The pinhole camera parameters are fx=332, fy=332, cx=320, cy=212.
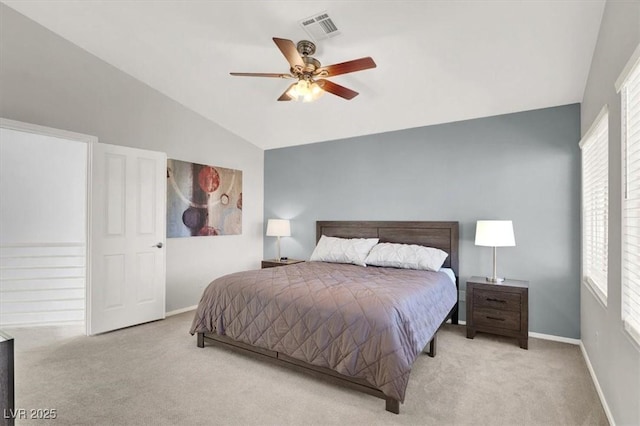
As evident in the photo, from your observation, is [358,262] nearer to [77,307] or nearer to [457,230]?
[457,230]

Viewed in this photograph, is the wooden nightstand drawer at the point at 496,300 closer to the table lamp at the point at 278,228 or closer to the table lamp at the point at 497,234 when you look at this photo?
the table lamp at the point at 497,234

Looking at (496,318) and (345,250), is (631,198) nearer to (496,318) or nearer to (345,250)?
(496,318)

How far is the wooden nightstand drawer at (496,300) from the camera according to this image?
3.30 metres

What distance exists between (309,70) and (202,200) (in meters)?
2.77

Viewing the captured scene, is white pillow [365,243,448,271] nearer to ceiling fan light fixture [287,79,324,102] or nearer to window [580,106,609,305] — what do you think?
window [580,106,609,305]

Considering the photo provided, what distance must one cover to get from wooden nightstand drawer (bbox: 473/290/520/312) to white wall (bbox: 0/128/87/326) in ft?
14.8

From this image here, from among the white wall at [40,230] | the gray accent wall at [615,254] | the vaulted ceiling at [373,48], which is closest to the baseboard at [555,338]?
the gray accent wall at [615,254]

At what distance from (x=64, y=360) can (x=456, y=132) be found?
4.69 meters

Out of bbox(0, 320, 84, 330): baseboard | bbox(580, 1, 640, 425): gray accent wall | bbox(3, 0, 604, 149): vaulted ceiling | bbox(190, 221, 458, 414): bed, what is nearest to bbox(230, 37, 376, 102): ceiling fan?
bbox(3, 0, 604, 149): vaulted ceiling

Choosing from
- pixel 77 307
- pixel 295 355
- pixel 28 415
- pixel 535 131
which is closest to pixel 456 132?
pixel 535 131

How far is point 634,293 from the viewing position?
1.71 metres

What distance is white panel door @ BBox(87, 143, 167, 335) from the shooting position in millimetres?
3627

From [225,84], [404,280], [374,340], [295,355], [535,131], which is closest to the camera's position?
[374,340]

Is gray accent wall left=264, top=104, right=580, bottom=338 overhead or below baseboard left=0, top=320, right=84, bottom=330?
overhead
